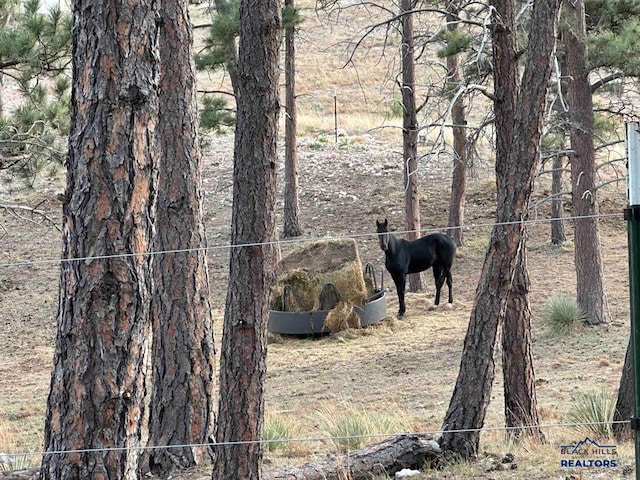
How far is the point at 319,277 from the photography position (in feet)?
51.2

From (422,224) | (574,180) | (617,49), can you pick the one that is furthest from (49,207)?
(617,49)

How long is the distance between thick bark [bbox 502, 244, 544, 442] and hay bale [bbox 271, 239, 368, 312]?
8.03 metres

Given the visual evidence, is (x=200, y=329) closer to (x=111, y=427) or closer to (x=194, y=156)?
(x=194, y=156)

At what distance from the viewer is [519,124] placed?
22.6ft

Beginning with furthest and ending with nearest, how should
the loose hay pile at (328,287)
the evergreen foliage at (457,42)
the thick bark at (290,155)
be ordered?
the thick bark at (290,155) < the loose hay pile at (328,287) < the evergreen foliage at (457,42)

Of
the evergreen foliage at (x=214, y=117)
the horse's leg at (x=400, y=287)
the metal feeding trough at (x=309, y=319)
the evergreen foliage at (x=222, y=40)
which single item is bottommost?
the metal feeding trough at (x=309, y=319)

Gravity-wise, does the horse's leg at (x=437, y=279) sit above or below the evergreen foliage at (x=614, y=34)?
below

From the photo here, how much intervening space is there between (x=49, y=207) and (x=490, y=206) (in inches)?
469

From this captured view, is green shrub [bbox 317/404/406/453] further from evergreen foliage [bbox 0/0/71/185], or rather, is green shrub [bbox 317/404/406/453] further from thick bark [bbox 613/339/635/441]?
evergreen foliage [bbox 0/0/71/185]

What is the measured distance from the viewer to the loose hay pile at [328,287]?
15.6m

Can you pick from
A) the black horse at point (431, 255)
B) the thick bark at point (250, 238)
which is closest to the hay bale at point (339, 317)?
the black horse at point (431, 255)

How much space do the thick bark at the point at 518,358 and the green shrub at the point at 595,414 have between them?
0.40m

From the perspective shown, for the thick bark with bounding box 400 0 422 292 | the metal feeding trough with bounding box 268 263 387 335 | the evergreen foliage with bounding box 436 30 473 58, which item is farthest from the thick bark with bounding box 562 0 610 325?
the metal feeding trough with bounding box 268 263 387 335

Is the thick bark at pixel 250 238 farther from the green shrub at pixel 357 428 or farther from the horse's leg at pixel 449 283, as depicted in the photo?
the horse's leg at pixel 449 283
